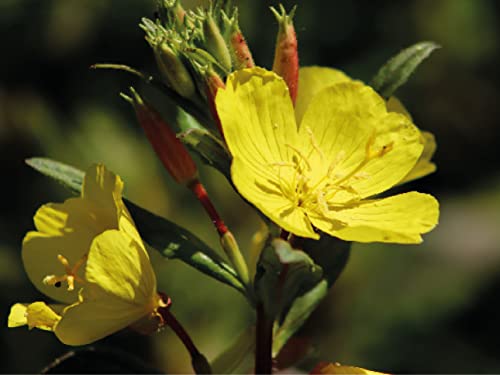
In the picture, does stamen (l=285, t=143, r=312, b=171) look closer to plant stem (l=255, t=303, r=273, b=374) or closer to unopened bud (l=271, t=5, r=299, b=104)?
unopened bud (l=271, t=5, r=299, b=104)

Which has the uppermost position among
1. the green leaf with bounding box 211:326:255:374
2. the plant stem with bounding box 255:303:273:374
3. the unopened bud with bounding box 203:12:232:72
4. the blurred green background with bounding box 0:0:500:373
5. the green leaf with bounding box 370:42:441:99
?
the unopened bud with bounding box 203:12:232:72

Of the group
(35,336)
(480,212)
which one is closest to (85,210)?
(35,336)

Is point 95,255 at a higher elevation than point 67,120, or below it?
higher

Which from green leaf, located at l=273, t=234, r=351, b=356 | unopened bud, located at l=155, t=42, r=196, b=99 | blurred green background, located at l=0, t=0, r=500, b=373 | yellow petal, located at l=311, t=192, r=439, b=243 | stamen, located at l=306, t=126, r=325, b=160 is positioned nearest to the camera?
yellow petal, located at l=311, t=192, r=439, b=243

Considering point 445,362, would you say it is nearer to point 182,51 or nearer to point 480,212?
point 480,212

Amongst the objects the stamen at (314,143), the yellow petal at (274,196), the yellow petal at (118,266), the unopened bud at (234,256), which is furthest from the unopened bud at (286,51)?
the yellow petal at (118,266)

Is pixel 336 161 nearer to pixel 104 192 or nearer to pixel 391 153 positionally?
pixel 391 153

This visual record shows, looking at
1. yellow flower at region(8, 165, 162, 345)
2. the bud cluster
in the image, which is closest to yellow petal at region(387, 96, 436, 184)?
the bud cluster
